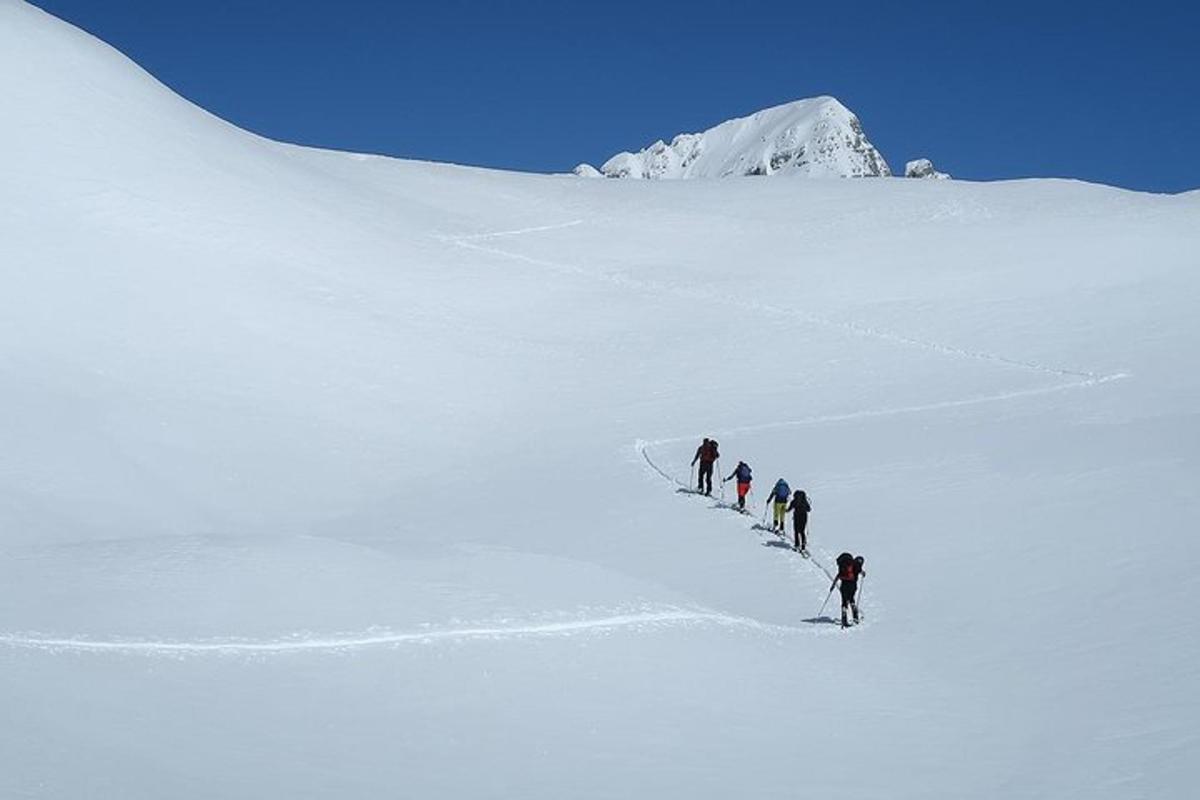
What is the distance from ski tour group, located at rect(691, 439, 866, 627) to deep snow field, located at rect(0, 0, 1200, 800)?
1.30 feet

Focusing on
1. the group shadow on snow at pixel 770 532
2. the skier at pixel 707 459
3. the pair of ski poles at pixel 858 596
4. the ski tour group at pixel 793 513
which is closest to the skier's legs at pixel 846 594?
the ski tour group at pixel 793 513

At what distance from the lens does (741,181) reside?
6444 cm

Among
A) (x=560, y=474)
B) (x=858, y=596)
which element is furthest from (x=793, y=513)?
(x=560, y=474)

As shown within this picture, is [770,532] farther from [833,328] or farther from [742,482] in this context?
[833,328]

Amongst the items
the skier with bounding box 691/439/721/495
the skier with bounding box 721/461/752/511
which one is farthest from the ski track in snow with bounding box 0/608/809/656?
the skier with bounding box 691/439/721/495

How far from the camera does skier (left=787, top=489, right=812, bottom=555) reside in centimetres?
2119

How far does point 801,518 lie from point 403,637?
901cm

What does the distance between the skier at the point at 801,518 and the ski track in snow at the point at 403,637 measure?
4.09 metres

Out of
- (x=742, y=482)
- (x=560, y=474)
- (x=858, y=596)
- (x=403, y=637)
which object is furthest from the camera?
(x=560, y=474)

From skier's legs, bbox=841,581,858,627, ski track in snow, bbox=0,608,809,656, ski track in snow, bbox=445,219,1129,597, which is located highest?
ski track in snow, bbox=445,219,1129,597

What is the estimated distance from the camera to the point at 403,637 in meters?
14.5

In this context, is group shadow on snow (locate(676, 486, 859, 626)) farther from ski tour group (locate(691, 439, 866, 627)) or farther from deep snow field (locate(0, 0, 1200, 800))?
deep snow field (locate(0, 0, 1200, 800))

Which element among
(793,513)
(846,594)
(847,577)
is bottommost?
(846,594)

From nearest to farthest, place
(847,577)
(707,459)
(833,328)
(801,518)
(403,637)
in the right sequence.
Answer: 1. (403,637)
2. (847,577)
3. (801,518)
4. (707,459)
5. (833,328)
